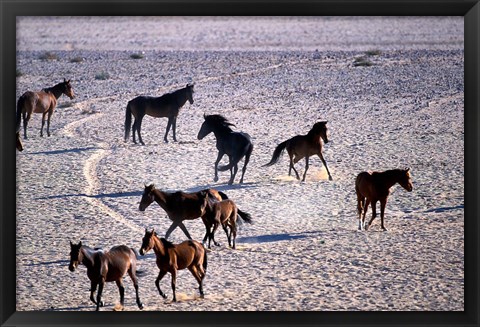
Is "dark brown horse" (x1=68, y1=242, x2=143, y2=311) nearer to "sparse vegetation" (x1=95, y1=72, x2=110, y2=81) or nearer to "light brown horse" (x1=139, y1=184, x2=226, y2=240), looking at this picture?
"light brown horse" (x1=139, y1=184, x2=226, y2=240)

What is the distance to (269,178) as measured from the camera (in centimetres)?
1489

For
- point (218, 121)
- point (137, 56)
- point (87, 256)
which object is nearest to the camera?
point (87, 256)

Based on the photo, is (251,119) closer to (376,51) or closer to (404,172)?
(404,172)

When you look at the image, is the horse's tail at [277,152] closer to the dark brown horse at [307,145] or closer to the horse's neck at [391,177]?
the dark brown horse at [307,145]

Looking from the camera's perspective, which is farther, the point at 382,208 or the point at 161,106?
the point at 161,106

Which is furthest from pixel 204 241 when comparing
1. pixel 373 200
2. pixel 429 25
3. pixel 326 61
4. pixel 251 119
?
pixel 429 25

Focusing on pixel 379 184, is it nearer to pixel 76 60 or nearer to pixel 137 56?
pixel 76 60

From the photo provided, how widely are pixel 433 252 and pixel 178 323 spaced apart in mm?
4493

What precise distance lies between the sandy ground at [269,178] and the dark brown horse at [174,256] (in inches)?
11.8

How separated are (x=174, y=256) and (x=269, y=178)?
561 cm

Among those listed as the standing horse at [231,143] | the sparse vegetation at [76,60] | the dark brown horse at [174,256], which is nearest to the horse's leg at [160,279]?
the dark brown horse at [174,256]

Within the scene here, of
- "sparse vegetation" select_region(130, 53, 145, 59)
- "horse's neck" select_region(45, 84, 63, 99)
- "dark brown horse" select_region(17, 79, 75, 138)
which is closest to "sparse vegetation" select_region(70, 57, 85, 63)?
"sparse vegetation" select_region(130, 53, 145, 59)
